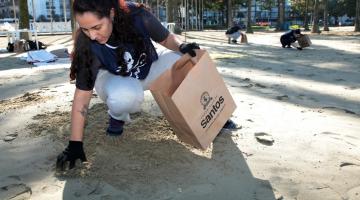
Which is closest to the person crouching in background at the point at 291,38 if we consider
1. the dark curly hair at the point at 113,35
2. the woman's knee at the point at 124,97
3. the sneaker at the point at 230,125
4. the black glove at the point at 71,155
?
the sneaker at the point at 230,125

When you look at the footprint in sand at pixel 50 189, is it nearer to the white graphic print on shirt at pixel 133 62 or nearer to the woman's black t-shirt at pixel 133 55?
the woman's black t-shirt at pixel 133 55

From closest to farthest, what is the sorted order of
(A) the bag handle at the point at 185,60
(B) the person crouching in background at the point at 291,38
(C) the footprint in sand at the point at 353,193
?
(C) the footprint in sand at the point at 353,193 < (A) the bag handle at the point at 185,60 < (B) the person crouching in background at the point at 291,38

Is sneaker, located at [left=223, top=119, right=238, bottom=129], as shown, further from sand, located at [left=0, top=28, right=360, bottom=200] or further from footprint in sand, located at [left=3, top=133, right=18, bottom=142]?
footprint in sand, located at [left=3, top=133, right=18, bottom=142]

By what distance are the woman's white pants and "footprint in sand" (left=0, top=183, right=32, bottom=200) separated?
0.73 metres

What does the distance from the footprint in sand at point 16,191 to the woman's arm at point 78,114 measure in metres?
0.37

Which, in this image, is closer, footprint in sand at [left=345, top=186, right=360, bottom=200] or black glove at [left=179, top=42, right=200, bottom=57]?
footprint in sand at [left=345, top=186, right=360, bottom=200]

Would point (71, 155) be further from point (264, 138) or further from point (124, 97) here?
point (264, 138)

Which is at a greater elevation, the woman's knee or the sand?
the woman's knee

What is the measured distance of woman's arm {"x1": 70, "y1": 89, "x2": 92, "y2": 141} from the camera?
2.49 meters

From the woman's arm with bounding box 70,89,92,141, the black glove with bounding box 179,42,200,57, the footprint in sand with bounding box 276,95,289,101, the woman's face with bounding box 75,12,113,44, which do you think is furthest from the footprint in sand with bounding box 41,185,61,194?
the footprint in sand with bounding box 276,95,289,101

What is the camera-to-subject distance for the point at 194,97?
2523 millimetres

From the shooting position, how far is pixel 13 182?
235cm

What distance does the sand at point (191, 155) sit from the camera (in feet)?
7.27

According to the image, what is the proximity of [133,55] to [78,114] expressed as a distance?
50 cm
